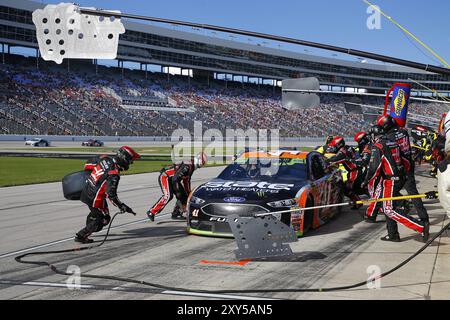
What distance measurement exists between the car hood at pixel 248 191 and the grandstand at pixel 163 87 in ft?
143

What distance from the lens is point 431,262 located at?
5.79 m

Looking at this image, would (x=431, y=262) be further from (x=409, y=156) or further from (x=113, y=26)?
(x=113, y=26)

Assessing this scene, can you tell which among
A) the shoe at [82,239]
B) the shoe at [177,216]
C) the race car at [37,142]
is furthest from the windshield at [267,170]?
the race car at [37,142]

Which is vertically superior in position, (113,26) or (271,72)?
(271,72)

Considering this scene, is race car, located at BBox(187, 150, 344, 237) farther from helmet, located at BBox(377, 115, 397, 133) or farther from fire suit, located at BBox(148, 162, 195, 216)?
helmet, located at BBox(377, 115, 397, 133)

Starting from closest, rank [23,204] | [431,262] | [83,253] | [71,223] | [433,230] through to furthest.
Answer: [431,262]
[83,253]
[433,230]
[71,223]
[23,204]

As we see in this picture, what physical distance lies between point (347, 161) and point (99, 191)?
17.9 ft

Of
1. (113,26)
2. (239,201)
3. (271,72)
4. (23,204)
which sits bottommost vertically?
(23,204)

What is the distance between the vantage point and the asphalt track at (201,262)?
462cm

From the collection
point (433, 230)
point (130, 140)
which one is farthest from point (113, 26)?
point (130, 140)

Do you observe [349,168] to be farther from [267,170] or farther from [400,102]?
[267,170]

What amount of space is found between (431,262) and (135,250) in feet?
12.1

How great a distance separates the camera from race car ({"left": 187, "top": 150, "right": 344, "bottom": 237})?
7004 millimetres
